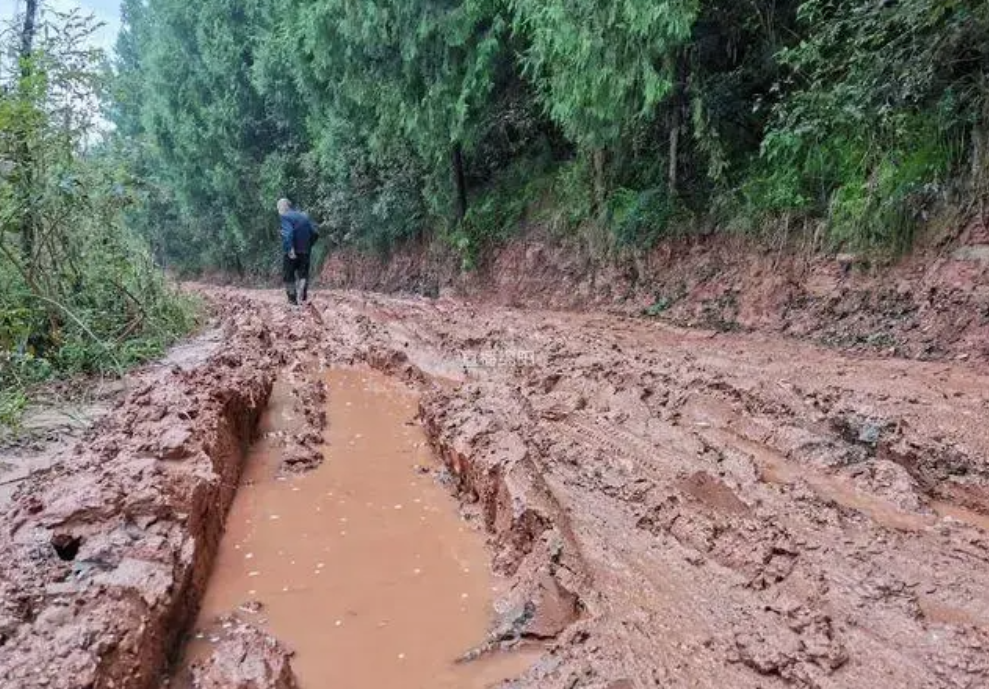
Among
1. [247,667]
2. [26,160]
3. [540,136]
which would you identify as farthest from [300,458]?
[540,136]

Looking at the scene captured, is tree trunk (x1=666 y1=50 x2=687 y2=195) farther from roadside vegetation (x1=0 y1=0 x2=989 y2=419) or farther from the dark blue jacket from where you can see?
the dark blue jacket

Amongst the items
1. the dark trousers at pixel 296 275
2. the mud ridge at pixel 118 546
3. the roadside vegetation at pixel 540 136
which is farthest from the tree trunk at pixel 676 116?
the mud ridge at pixel 118 546

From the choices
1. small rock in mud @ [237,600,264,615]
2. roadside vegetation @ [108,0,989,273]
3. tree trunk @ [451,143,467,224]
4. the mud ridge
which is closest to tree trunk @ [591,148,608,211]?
roadside vegetation @ [108,0,989,273]

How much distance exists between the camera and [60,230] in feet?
22.5

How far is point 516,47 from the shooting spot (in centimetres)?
1226

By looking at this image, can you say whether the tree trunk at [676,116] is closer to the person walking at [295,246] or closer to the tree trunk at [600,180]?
the tree trunk at [600,180]

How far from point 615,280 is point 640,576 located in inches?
315

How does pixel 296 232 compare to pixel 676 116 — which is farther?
pixel 296 232

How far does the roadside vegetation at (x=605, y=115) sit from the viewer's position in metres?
6.74

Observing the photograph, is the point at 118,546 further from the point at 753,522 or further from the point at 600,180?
the point at 600,180

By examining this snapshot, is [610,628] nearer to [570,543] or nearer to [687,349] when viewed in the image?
[570,543]

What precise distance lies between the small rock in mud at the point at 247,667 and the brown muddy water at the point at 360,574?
14 cm

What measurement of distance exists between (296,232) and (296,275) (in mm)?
968

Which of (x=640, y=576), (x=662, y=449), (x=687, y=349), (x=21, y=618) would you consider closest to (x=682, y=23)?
(x=687, y=349)
